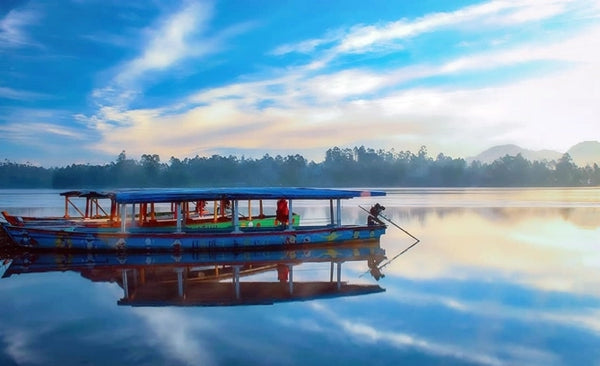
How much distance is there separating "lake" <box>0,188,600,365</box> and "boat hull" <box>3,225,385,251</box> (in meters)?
1.84

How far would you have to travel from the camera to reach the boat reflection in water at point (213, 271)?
1161 cm

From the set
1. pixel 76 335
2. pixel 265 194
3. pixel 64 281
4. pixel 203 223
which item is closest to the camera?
pixel 76 335

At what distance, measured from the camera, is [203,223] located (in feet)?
67.0

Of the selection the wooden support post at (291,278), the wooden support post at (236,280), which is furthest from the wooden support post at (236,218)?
the wooden support post at (291,278)

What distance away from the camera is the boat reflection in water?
38.1ft

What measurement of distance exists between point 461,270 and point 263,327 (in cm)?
799

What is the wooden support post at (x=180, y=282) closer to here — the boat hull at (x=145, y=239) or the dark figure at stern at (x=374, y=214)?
the boat hull at (x=145, y=239)

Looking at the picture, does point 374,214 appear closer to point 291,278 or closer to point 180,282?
point 291,278

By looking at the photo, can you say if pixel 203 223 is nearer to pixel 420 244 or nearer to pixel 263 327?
pixel 420 244

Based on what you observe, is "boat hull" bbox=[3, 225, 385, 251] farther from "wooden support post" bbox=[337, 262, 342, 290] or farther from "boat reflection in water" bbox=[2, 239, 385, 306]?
"wooden support post" bbox=[337, 262, 342, 290]

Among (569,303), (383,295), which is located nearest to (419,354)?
(383,295)

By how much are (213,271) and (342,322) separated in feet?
20.9

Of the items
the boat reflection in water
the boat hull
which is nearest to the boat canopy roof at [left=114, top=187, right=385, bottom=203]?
the boat hull

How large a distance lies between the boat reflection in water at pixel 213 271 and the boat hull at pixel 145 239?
0.30 metres
